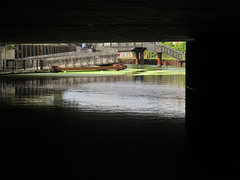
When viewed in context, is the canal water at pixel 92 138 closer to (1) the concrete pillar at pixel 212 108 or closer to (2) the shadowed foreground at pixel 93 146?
(2) the shadowed foreground at pixel 93 146

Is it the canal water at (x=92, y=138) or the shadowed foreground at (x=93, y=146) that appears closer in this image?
the shadowed foreground at (x=93, y=146)

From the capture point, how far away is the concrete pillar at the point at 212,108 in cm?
759

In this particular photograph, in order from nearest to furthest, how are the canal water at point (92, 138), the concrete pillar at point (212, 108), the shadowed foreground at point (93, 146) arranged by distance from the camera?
the shadowed foreground at point (93, 146) < the canal water at point (92, 138) < the concrete pillar at point (212, 108)

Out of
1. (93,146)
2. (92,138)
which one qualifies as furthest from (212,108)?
(93,146)

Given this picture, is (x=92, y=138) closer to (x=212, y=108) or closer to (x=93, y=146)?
(x=93, y=146)

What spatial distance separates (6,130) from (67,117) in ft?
8.80

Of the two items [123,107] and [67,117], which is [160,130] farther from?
[123,107]

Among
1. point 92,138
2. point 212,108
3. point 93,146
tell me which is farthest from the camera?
point 212,108

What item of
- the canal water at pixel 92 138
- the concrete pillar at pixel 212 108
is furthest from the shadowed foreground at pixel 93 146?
the concrete pillar at pixel 212 108

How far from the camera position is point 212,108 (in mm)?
15547

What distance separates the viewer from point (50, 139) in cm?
942

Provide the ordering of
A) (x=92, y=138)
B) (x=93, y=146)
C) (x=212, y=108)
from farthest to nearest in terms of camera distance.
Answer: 1. (x=212, y=108)
2. (x=92, y=138)
3. (x=93, y=146)

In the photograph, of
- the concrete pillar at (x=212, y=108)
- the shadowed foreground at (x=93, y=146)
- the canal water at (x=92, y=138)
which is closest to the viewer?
the shadowed foreground at (x=93, y=146)

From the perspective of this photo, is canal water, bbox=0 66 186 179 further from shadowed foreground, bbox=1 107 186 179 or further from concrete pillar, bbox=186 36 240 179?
concrete pillar, bbox=186 36 240 179
